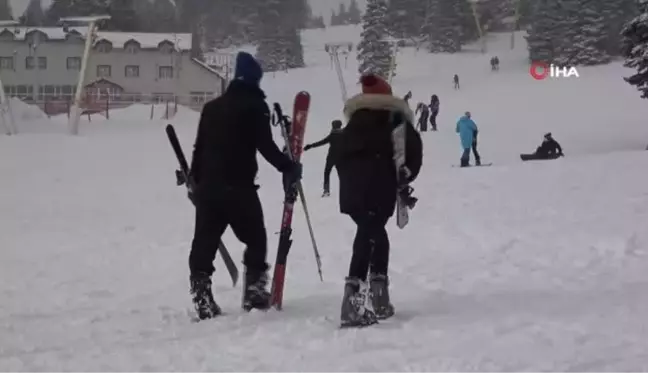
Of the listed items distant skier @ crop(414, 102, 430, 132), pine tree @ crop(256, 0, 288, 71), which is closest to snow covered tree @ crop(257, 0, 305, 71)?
pine tree @ crop(256, 0, 288, 71)

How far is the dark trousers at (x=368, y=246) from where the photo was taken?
538cm

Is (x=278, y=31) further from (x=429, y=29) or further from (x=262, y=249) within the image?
(x=262, y=249)

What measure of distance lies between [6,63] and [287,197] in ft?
213

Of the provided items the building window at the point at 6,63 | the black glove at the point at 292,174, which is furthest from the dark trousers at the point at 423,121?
the building window at the point at 6,63

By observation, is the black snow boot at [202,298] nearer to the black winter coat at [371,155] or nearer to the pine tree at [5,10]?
the black winter coat at [371,155]

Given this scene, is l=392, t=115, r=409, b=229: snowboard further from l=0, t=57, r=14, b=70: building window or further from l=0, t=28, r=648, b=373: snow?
l=0, t=57, r=14, b=70: building window

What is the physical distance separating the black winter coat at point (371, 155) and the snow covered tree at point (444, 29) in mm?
77837

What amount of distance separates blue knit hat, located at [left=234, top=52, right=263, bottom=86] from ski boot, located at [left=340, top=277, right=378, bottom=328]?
149 cm

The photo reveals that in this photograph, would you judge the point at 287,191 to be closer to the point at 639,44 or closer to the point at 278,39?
the point at 639,44

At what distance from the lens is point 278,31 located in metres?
89.0

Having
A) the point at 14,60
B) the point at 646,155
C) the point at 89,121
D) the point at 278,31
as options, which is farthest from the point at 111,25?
the point at 646,155

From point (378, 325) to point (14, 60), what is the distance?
216ft

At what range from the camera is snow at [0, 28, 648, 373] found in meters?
4.43

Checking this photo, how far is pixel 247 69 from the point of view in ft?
18.3
